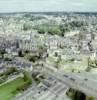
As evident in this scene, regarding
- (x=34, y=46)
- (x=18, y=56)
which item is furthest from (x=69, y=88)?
(x=34, y=46)

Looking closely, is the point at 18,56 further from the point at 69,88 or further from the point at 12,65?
the point at 69,88

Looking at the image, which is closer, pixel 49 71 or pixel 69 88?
pixel 69 88

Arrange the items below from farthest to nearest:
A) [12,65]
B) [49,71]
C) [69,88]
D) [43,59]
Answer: [43,59] → [12,65] → [49,71] → [69,88]

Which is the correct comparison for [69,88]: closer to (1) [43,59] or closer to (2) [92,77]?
(2) [92,77]

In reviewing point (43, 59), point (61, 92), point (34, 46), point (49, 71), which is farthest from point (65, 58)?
point (61, 92)

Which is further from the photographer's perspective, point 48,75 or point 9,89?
point 48,75

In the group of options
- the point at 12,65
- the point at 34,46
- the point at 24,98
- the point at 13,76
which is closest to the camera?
the point at 24,98
